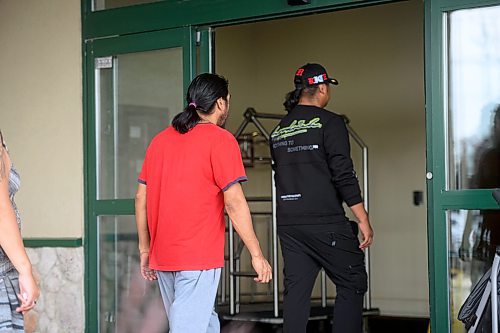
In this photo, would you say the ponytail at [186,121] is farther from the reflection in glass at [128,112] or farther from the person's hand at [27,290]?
the reflection in glass at [128,112]

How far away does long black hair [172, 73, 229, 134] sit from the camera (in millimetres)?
3748

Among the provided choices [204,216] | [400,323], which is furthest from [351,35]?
[204,216]

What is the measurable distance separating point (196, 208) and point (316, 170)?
3.18ft

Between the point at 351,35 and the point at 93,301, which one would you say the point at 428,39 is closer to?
the point at 93,301

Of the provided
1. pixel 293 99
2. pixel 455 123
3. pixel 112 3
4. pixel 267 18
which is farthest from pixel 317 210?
pixel 112 3

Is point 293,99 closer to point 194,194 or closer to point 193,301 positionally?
point 194,194

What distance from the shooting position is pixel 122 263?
554 cm

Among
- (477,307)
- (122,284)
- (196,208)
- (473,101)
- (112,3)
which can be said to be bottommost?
(122,284)

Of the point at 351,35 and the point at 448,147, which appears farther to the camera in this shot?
the point at 351,35

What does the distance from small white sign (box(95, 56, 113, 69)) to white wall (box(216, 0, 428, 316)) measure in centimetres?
199

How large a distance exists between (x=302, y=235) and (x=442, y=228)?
0.69m

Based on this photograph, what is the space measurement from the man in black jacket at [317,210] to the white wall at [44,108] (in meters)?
1.65

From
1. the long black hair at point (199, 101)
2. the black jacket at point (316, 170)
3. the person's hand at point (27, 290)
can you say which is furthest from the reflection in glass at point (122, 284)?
the person's hand at point (27, 290)

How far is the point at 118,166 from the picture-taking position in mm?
5562
